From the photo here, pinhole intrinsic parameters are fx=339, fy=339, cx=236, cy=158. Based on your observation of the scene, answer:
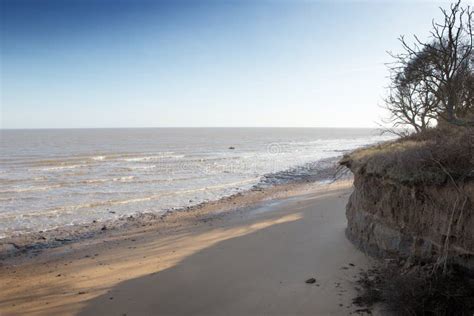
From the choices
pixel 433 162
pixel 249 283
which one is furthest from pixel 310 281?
pixel 433 162

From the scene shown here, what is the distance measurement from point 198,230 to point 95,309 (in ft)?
24.8

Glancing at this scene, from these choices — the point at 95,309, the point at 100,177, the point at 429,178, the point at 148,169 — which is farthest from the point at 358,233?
the point at 148,169

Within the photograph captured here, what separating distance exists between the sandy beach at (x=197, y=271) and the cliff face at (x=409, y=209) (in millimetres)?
964

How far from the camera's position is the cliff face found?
6.33 metres

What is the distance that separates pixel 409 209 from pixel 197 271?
5.60 m

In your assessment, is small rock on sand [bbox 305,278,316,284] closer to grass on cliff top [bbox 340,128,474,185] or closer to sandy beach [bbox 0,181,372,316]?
sandy beach [bbox 0,181,372,316]

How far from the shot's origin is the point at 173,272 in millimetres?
9359

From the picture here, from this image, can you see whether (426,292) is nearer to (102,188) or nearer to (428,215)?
(428,215)

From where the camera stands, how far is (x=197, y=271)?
933 cm

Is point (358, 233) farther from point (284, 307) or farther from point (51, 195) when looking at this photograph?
point (51, 195)

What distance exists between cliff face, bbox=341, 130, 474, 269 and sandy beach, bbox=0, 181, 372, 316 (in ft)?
3.16

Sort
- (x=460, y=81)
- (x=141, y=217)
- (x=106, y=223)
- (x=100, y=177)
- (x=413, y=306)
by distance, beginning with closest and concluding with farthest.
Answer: (x=413, y=306), (x=460, y=81), (x=106, y=223), (x=141, y=217), (x=100, y=177)

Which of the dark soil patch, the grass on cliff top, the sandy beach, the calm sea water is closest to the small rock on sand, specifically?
the sandy beach

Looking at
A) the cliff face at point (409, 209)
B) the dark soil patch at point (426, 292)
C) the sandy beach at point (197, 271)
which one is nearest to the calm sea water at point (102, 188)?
the sandy beach at point (197, 271)
